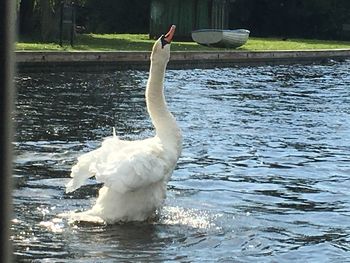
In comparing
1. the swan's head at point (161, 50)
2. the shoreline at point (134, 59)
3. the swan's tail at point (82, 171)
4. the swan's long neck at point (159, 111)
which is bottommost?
the shoreline at point (134, 59)

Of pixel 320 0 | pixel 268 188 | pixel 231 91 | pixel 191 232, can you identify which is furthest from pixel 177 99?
pixel 320 0

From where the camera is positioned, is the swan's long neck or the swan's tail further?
the swan's long neck

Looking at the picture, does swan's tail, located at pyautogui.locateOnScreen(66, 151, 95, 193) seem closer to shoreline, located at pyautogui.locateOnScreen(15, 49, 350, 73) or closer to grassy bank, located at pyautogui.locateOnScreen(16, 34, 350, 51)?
shoreline, located at pyautogui.locateOnScreen(15, 49, 350, 73)

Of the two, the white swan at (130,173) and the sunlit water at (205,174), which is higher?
the white swan at (130,173)

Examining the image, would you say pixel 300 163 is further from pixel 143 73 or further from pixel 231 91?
pixel 143 73

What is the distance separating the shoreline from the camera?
22016 millimetres

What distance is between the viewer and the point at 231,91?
1997cm

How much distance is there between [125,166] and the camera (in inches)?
261

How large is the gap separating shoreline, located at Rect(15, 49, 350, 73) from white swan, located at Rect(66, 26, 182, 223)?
45.9 ft

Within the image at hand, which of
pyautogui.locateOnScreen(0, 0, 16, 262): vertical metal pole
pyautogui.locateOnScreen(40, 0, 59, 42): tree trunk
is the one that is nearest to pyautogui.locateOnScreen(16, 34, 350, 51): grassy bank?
pyautogui.locateOnScreen(40, 0, 59, 42): tree trunk

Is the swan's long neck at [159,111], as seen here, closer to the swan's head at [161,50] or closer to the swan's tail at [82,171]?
the swan's head at [161,50]

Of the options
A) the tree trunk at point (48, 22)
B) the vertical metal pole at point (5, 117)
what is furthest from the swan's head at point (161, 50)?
the tree trunk at point (48, 22)

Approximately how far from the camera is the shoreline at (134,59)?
22.0 metres

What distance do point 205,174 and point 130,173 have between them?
3.26 meters
